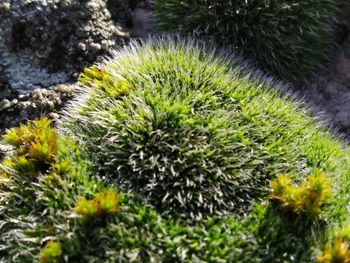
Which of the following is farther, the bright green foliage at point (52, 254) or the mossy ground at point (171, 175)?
the mossy ground at point (171, 175)

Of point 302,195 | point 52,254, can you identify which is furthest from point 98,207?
point 302,195

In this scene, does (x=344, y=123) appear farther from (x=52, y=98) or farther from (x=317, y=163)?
(x=52, y=98)

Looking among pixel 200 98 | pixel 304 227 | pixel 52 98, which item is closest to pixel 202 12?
pixel 200 98

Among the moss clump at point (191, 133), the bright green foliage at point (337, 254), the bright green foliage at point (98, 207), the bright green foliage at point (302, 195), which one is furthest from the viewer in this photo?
the moss clump at point (191, 133)

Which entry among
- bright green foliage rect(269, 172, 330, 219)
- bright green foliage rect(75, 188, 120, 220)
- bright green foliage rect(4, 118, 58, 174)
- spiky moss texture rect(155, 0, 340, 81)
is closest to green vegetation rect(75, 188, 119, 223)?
bright green foliage rect(75, 188, 120, 220)

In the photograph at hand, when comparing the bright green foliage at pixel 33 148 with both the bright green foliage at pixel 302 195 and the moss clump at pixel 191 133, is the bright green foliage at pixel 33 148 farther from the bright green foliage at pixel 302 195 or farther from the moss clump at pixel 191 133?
the bright green foliage at pixel 302 195

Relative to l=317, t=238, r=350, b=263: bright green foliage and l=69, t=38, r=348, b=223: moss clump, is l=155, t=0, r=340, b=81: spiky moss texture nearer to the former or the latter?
l=69, t=38, r=348, b=223: moss clump

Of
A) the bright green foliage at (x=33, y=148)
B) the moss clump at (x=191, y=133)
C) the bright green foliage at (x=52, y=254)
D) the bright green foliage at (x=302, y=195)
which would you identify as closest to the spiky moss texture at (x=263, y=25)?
the moss clump at (x=191, y=133)
